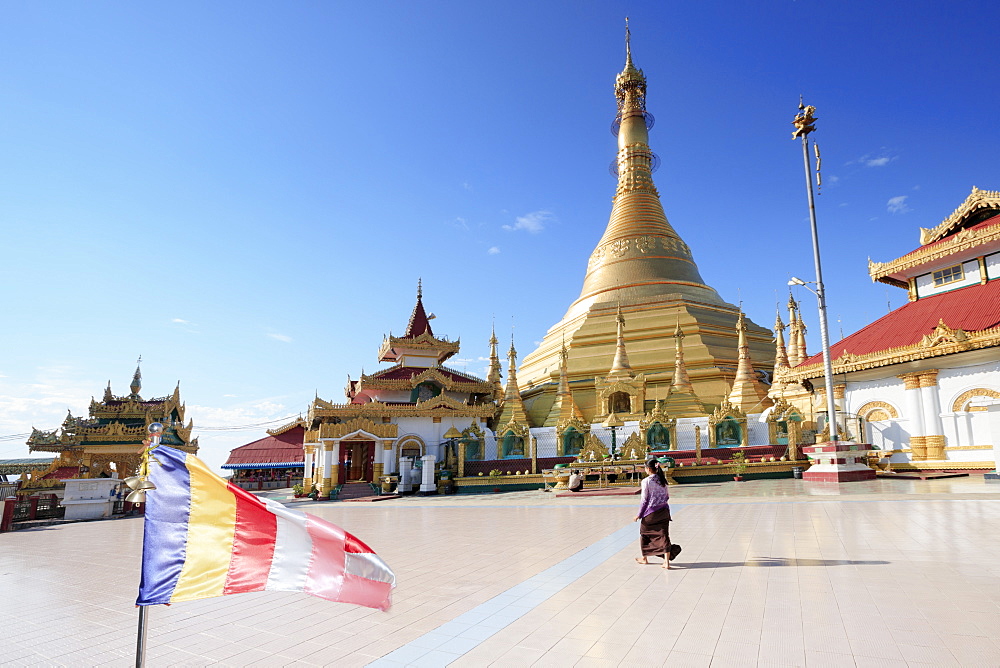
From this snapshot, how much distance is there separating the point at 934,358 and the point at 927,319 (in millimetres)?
2290

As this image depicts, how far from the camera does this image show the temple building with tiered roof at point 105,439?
1086 inches

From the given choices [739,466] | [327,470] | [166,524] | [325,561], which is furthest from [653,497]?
[327,470]

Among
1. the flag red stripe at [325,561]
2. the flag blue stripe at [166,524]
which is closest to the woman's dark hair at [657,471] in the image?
the flag red stripe at [325,561]

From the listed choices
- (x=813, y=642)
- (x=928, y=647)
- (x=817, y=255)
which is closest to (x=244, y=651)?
(x=813, y=642)

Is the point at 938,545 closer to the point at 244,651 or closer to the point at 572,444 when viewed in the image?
the point at 244,651

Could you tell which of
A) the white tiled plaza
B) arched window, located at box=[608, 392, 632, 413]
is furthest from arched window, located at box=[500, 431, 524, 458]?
the white tiled plaza

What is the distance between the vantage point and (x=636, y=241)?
3766cm

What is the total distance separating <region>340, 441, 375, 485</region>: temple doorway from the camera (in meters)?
28.0

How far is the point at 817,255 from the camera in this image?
19656 mm

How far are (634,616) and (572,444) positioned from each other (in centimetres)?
2196

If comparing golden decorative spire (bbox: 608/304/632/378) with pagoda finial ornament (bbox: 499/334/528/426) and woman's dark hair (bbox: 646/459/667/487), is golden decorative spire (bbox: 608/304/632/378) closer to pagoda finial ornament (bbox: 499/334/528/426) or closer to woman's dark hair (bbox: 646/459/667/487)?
pagoda finial ornament (bbox: 499/334/528/426)

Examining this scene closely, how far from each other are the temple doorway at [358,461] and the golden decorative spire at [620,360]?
12.4 metres

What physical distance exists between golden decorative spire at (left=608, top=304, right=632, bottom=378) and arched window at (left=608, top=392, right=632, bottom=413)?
100 cm

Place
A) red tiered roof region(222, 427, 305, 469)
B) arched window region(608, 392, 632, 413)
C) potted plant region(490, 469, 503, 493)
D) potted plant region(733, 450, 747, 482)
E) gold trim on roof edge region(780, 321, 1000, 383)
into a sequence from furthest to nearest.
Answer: red tiered roof region(222, 427, 305, 469) < arched window region(608, 392, 632, 413) < potted plant region(490, 469, 503, 493) < potted plant region(733, 450, 747, 482) < gold trim on roof edge region(780, 321, 1000, 383)
